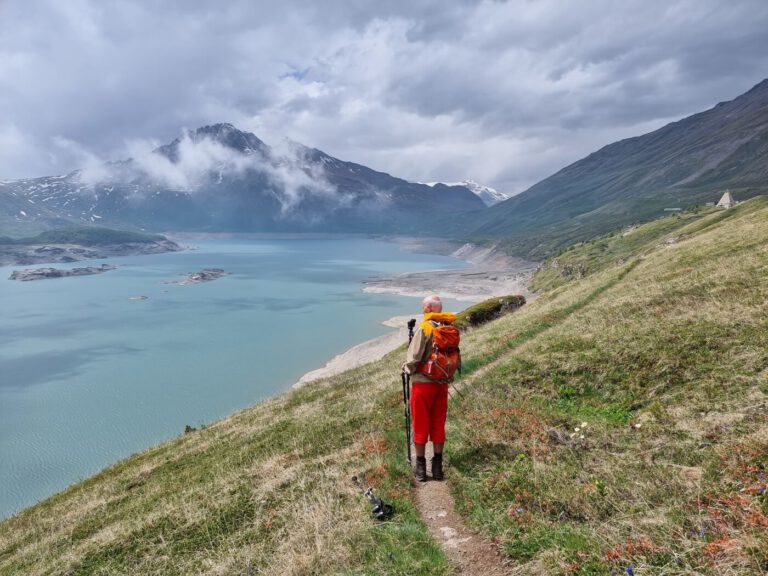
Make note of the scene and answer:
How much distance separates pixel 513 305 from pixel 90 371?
7176 centimetres

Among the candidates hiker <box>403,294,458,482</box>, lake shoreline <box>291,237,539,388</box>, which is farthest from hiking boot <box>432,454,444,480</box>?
lake shoreline <box>291,237,539,388</box>

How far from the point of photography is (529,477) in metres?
8.96

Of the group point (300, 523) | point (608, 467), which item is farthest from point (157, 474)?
point (608, 467)

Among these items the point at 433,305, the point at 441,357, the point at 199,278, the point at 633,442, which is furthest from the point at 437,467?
the point at 199,278

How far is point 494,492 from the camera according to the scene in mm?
8812

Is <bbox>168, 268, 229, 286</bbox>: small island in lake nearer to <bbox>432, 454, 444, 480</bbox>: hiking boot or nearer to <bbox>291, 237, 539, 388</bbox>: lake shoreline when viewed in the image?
<bbox>291, 237, 539, 388</bbox>: lake shoreline

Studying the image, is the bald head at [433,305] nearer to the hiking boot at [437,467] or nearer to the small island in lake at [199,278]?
the hiking boot at [437,467]

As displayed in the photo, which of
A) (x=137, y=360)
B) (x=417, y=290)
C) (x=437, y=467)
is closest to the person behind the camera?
(x=437, y=467)

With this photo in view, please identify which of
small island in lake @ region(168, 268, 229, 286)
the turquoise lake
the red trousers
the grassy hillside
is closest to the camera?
the grassy hillside

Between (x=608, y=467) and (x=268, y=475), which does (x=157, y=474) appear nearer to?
(x=268, y=475)

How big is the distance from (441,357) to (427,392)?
2.87 feet

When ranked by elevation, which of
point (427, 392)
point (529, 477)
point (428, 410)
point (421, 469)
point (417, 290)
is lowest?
point (417, 290)

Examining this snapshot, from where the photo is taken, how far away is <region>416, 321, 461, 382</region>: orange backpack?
962 centimetres

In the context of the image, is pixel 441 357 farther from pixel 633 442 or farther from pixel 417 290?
pixel 417 290
